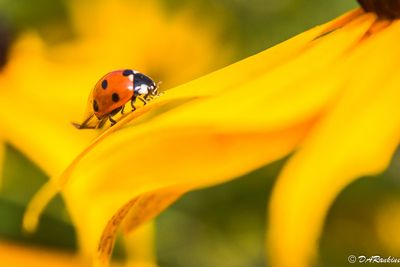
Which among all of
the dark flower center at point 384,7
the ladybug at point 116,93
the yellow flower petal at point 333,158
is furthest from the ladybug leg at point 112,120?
the dark flower center at point 384,7

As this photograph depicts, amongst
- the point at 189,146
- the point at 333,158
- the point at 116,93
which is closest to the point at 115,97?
the point at 116,93

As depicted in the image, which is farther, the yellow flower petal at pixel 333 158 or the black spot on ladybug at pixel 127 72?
the black spot on ladybug at pixel 127 72

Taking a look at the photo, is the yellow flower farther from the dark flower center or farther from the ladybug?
the dark flower center

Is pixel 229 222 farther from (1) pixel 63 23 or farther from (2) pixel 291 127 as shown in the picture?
(1) pixel 63 23

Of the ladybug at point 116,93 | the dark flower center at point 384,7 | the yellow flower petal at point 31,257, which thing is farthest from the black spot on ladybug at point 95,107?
the dark flower center at point 384,7

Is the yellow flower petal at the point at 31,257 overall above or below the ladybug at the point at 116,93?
below

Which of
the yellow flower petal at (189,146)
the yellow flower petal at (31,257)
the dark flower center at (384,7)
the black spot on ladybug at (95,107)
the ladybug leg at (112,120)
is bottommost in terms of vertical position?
the yellow flower petal at (31,257)

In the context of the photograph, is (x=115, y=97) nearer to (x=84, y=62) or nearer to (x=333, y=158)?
(x=84, y=62)

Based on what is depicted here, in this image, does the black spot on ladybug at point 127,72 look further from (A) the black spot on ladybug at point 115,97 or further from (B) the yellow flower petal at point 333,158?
(B) the yellow flower petal at point 333,158

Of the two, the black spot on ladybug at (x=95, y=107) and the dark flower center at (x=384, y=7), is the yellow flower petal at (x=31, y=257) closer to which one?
the black spot on ladybug at (x=95, y=107)

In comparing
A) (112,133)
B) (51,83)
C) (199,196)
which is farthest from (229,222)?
(51,83)
